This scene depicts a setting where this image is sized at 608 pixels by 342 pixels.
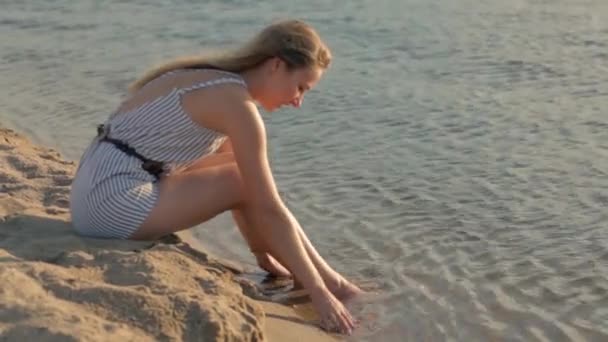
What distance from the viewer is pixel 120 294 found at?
3344 mm

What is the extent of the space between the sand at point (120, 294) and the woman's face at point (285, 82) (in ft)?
2.39

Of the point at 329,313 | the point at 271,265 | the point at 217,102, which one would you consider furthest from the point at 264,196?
the point at 271,265

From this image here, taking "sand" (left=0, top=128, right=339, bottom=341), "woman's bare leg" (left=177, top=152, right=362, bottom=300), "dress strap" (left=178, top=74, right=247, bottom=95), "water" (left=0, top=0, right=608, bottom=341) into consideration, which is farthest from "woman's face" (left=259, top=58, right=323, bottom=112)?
"water" (left=0, top=0, right=608, bottom=341)

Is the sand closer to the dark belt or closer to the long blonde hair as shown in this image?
the dark belt

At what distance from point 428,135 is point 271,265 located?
241 centimetres

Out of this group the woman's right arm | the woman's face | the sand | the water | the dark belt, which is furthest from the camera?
the water

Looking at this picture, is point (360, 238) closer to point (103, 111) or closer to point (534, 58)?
point (103, 111)

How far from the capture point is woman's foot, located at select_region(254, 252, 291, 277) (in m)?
4.57

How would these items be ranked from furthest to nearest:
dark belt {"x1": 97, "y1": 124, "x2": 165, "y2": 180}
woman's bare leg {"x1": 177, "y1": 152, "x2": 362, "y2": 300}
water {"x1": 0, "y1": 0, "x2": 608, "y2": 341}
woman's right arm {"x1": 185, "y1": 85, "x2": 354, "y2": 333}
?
water {"x1": 0, "y1": 0, "x2": 608, "y2": 341}, woman's bare leg {"x1": 177, "y1": 152, "x2": 362, "y2": 300}, dark belt {"x1": 97, "y1": 124, "x2": 165, "y2": 180}, woman's right arm {"x1": 185, "y1": 85, "x2": 354, "y2": 333}

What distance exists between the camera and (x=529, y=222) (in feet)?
17.2

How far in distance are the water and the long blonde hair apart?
110 cm

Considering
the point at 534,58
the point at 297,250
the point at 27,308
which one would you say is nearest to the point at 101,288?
the point at 27,308

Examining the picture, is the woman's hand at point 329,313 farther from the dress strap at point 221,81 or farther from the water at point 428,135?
the dress strap at point 221,81

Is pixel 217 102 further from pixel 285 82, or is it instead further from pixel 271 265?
pixel 271 265
